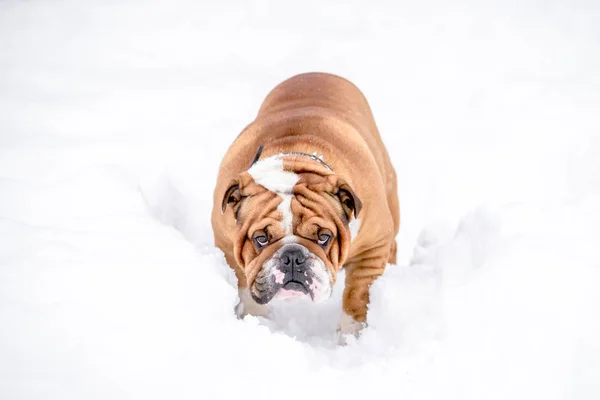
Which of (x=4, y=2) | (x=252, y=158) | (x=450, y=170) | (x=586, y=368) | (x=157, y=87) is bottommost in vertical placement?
(x=586, y=368)

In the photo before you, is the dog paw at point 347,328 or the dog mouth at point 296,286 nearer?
the dog mouth at point 296,286

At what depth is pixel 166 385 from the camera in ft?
8.07

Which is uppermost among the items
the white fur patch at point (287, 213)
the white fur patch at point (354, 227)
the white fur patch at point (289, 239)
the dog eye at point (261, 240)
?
the white fur patch at point (354, 227)

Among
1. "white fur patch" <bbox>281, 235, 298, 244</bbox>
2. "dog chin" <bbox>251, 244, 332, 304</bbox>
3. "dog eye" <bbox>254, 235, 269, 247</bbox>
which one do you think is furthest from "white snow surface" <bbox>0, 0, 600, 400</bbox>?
"white fur patch" <bbox>281, 235, 298, 244</bbox>

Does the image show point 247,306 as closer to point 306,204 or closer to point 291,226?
point 291,226

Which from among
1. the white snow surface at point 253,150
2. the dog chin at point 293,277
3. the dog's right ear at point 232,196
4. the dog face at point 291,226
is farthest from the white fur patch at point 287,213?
the white snow surface at point 253,150

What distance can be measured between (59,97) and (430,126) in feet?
11.9

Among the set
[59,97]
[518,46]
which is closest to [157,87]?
[59,97]

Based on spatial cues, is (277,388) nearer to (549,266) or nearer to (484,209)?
(549,266)

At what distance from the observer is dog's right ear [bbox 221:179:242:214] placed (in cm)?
318

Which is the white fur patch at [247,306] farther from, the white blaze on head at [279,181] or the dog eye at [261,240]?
the white blaze on head at [279,181]

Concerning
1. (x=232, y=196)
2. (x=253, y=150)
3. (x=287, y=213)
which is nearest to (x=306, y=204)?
(x=287, y=213)

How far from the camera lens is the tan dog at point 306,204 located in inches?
122

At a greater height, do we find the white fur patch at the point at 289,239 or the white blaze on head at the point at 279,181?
the white blaze on head at the point at 279,181
